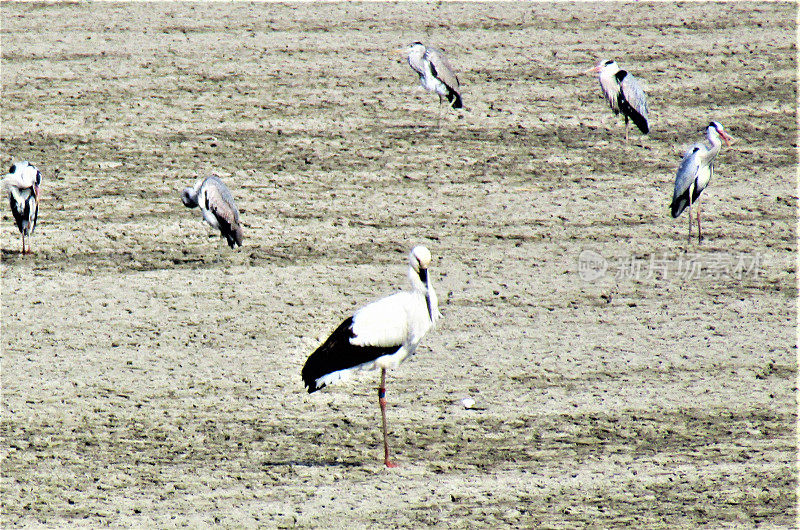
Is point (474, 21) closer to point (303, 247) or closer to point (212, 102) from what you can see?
point (212, 102)

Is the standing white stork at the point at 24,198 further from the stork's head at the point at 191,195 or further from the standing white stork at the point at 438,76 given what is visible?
the standing white stork at the point at 438,76

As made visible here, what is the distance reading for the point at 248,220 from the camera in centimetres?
1127

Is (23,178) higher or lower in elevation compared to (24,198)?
higher

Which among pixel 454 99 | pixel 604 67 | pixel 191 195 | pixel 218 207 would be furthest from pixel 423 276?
pixel 604 67

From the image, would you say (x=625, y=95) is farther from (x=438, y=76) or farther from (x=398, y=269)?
(x=398, y=269)

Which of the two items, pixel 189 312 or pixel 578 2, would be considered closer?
pixel 189 312

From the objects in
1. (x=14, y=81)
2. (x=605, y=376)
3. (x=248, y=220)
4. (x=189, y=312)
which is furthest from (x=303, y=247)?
(x=14, y=81)

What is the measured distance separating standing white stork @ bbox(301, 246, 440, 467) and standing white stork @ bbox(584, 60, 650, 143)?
5.83 meters

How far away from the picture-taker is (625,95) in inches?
501

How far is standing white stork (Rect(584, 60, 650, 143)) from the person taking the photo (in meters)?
12.7

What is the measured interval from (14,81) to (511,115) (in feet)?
20.2

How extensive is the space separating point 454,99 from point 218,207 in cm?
391

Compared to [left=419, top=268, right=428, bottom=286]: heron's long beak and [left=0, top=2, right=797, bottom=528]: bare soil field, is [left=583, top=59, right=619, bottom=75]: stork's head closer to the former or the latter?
[left=0, top=2, right=797, bottom=528]: bare soil field

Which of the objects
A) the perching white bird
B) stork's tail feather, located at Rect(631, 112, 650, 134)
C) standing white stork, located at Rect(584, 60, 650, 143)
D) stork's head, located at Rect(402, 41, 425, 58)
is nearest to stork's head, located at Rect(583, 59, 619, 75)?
standing white stork, located at Rect(584, 60, 650, 143)
